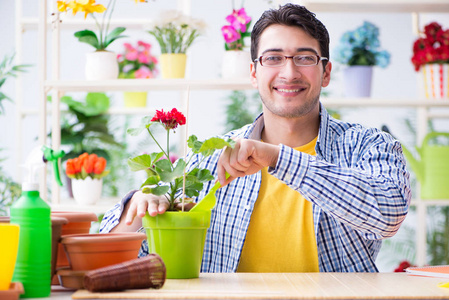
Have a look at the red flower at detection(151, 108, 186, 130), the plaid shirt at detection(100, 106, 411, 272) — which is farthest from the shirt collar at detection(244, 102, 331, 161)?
the red flower at detection(151, 108, 186, 130)

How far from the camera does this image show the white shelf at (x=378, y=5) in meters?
2.70

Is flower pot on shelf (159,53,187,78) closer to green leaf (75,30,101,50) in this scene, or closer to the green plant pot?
green leaf (75,30,101,50)

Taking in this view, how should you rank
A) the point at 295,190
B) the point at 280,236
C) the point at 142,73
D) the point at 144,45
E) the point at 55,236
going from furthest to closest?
the point at 144,45 < the point at 142,73 < the point at 280,236 < the point at 295,190 < the point at 55,236

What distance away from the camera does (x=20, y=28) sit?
3.46 metres

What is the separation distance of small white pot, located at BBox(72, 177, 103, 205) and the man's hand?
1.63 m

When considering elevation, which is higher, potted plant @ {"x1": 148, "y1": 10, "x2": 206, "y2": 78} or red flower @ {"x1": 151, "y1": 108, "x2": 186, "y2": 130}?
potted plant @ {"x1": 148, "y1": 10, "x2": 206, "y2": 78}

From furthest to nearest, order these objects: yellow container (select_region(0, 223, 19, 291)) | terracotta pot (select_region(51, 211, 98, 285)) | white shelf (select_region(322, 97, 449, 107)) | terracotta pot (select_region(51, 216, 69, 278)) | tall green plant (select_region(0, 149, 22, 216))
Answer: tall green plant (select_region(0, 149, 22, 216))
white shelf (select_region(322, 97, 449, 107))
terracotta pot (select_region(51, 211, 98, 285))
terracotta pot (select_region(51, 216, 69, 278))
yellow container (select_region(0, 223, 19, 291))

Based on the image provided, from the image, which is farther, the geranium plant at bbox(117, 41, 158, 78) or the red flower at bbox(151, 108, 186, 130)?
the geranium plant at bbox(117, 41, 158, 78)

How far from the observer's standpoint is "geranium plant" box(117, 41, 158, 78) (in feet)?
10.8

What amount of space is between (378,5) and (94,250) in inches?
83.2

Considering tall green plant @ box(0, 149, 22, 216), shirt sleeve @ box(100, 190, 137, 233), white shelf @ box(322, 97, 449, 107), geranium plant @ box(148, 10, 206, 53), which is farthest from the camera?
tall green plant @ box(0, 149, 22, 216)

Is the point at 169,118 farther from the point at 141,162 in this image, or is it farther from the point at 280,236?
the point at 280,236

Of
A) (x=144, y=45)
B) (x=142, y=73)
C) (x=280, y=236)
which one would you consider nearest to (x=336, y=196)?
(x=280, y=236)

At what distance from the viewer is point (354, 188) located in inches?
54.4
